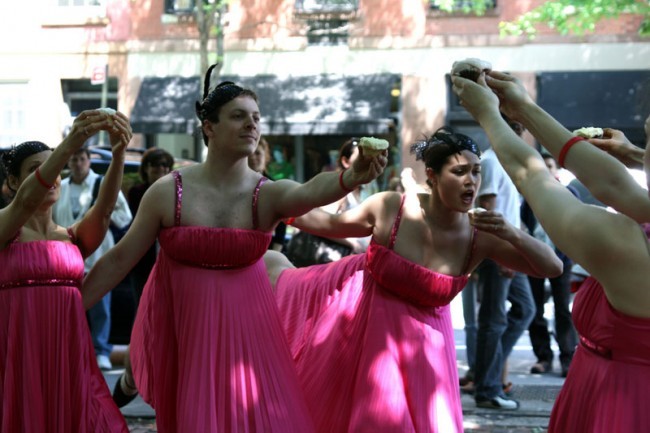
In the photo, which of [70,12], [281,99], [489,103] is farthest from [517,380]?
[70,12]

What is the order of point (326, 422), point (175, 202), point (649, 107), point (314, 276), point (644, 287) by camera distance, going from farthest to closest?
point (314, 276), point (326, 422), point (175, 202), point (649, 107), point (644, 287)

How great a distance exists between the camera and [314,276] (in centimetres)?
604

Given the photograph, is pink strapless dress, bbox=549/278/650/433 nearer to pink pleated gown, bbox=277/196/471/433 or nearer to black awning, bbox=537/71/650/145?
pink pleated gown, bbox=277/196/471/433

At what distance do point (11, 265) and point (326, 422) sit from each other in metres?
1.70

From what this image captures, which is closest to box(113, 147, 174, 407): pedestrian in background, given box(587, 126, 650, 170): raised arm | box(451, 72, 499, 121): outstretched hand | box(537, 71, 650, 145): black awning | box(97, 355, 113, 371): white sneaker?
box(97, 355, 113, 371): white sneaker

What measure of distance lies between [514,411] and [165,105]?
15243 millimetres

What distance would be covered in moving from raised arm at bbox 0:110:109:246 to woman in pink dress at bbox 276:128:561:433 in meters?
1.34

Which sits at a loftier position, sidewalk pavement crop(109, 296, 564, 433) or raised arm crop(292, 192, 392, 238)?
raised arm crop(292, 192, 392, 238)

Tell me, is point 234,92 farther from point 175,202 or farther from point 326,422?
point 326,422

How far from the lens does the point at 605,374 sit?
3.41 m

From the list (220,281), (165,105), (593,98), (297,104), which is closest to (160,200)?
(220,281)

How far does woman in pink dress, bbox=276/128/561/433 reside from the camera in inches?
202

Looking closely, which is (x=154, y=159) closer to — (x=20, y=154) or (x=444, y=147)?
(x=20, y=154)

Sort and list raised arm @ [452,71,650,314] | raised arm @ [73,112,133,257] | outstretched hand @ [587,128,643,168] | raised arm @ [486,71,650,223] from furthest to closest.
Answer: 1. raised arm @ [73,112,133,257]
2. outstretched hand @ [587,128,643,168]
3. raised arm @ [486,71,650,223]
4. raised arm @ [452,71,650,314]
